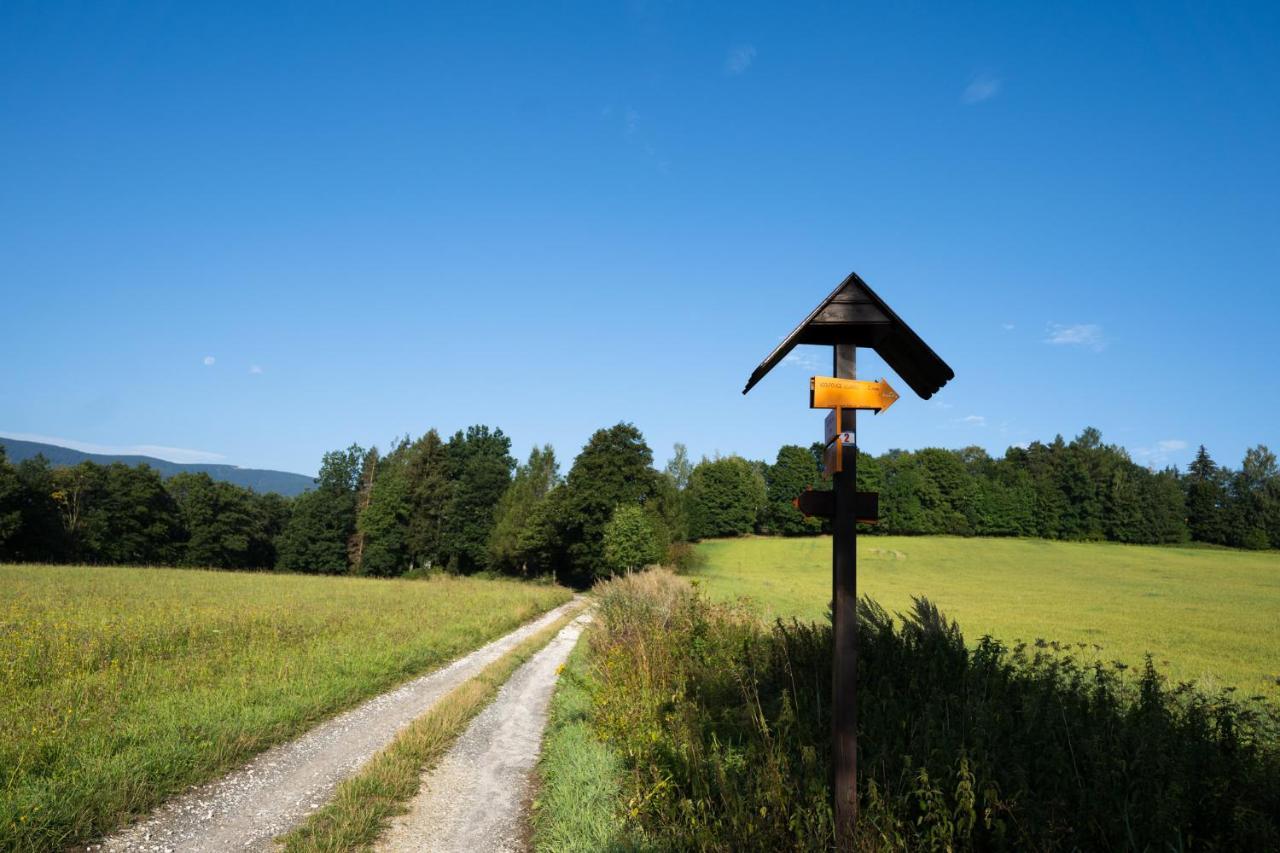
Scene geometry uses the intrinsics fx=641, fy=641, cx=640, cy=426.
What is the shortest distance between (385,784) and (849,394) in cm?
648

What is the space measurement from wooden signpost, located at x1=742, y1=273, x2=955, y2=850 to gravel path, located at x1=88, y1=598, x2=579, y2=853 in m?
5.23

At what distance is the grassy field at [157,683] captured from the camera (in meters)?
6.36

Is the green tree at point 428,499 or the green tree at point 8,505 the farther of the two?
the green tree at point 428,499

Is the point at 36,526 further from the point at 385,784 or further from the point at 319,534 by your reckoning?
the point at 385,784

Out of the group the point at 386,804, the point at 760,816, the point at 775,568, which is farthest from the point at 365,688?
the point at 775,568

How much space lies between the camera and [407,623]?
19297 millimetres

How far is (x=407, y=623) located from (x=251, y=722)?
1075 centimetres

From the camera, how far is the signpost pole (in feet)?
14.7

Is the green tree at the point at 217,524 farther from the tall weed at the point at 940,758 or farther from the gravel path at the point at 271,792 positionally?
A: the tall weed at the point at 940,758

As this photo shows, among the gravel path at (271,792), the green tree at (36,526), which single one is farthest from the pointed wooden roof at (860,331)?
the green tree at (36,526)

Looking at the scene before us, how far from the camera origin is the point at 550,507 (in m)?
46.8

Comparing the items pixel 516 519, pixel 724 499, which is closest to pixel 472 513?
pixel 516 519

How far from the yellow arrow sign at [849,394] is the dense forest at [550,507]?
33.1 metres

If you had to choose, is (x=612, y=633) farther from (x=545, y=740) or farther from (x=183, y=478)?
(x=183, y=478)
